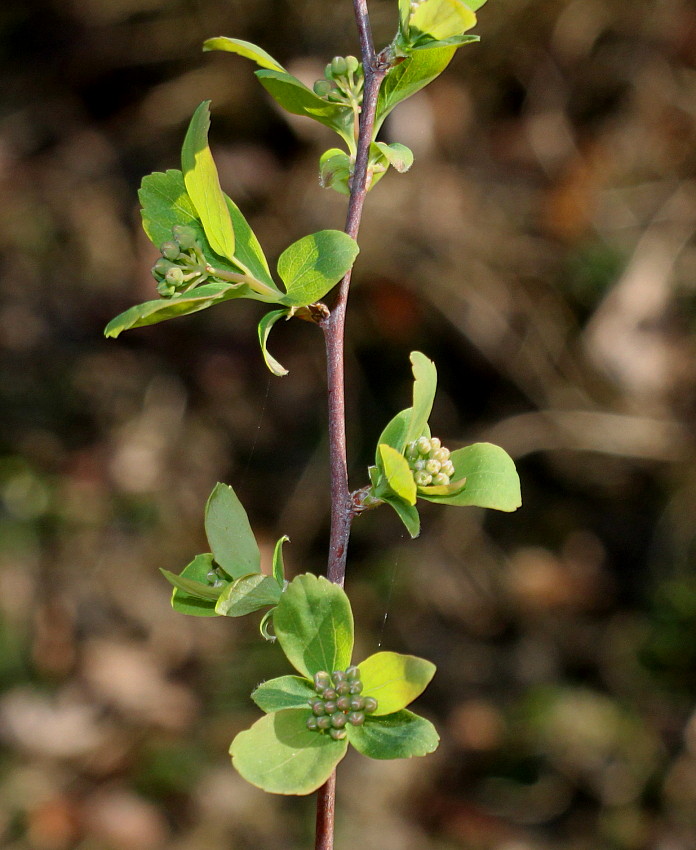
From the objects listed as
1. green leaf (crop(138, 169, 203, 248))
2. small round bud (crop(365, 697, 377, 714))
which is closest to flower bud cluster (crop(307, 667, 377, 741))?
small round bud (crop(365, 697, 377, 714))

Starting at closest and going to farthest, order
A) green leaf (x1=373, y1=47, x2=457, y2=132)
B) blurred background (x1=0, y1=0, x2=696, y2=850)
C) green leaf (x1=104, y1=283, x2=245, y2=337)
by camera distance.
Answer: green leaf (x1=104, y1=283, x2=245, y2=337) → green leaf (x1=373, y1=47, x2=457, y2=132) → blurred background (x1=0, y1=0, x2=696, y2=850)

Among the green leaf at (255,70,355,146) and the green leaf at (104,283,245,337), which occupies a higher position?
the green leaf at (255,70,355,146)

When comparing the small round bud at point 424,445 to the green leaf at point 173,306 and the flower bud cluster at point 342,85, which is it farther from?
the flower bud cluster at point 342,85

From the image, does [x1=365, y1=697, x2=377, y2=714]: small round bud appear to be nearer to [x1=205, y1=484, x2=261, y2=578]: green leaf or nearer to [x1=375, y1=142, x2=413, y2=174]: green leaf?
[x1=205, y1=484, x2=261, y2=578]: green leaf

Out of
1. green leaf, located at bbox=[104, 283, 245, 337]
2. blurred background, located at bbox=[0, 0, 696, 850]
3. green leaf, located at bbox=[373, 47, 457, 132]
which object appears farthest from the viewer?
blurred background, located at bbox=[0, 0, 696, 850]

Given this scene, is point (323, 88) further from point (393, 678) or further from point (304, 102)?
point (393, 678)

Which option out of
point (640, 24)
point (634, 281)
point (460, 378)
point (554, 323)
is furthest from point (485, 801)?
point (640, 24)

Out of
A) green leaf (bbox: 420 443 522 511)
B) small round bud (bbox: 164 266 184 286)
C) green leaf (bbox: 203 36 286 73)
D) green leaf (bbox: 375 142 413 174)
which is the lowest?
green leaf (bbox: 420 443 522 511)
